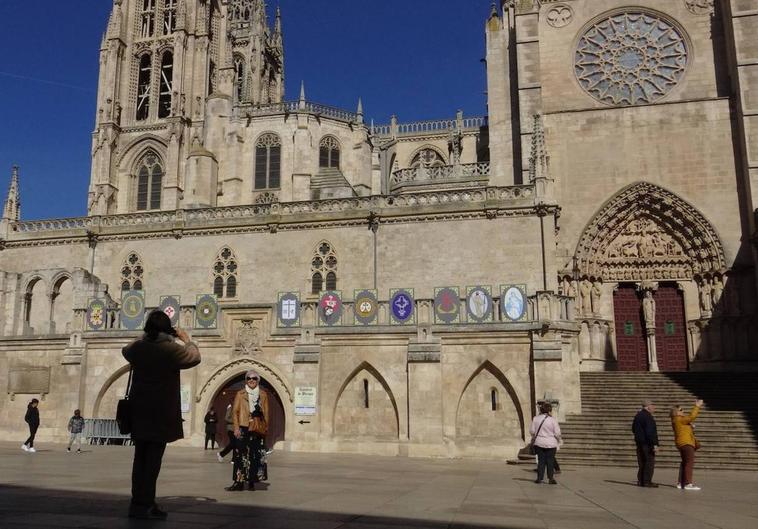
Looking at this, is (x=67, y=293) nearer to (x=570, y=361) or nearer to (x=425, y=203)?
(x=425, y=203)

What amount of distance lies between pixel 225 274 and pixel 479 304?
38.1 feet

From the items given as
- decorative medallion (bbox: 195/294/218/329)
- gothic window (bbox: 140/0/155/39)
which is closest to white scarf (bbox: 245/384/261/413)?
decorative medallion (bbox: 195/294/218/329)

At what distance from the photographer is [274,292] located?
89.9 ft

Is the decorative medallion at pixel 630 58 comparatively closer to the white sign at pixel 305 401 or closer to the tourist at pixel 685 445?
the white sign at pixel 305 401

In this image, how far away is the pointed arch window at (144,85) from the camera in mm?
53188

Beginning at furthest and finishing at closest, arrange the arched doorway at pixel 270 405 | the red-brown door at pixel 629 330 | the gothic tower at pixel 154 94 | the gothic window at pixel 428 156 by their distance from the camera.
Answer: the gothic tower at pixel 154 94
the gothic window at pixel 428 156
the red-brown door at pixel 629 330
the arched doorway at pixel 270 405

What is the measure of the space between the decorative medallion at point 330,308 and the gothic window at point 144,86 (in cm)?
3650

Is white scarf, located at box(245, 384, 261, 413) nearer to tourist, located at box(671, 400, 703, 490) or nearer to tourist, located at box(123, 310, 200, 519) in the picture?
tourist, located at box(123, 310, 200, 519)

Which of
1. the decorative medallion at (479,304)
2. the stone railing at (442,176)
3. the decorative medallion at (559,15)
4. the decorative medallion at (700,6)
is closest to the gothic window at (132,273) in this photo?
the stone railing at (442,176)

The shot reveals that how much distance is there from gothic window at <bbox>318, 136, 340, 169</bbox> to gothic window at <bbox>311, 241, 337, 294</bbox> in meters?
18.8

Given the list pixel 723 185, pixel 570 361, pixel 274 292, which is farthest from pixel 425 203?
pixel 723 185

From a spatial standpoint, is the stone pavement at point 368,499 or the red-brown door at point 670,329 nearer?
the stone pavement at point 368,499

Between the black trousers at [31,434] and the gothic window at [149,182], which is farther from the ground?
the gothic window at [149,182]

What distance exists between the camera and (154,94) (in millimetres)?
51812
